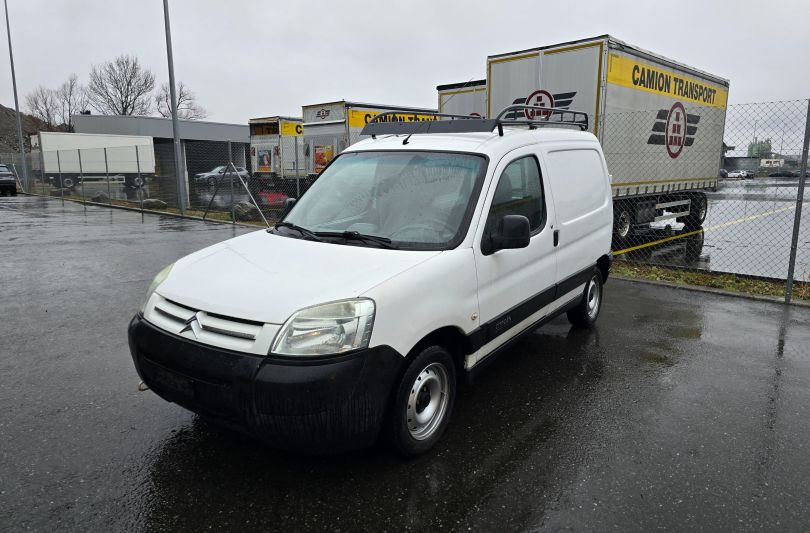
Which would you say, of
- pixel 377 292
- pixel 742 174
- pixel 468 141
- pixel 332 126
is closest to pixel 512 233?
pixel 468 141

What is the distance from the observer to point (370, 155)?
13.9ft

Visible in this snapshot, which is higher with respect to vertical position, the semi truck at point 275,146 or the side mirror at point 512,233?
the semi truck at point 275,146

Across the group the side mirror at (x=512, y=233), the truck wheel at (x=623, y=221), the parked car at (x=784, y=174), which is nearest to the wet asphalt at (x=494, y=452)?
the side mirror at (x=512, y=233)

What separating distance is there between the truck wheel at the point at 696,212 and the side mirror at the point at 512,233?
12.5m

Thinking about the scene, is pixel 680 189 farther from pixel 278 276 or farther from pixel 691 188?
pixel 278 276

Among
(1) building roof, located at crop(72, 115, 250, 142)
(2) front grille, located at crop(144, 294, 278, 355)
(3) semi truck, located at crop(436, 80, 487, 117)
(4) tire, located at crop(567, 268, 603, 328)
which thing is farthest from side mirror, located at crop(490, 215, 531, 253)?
(1) building roof, located at crop(72, 115, 250, 142)

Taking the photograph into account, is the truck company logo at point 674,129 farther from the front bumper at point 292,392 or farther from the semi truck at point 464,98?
the front bumper at point 292,392

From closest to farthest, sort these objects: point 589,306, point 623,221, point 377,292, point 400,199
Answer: point 377,292
point 400,199
point 589,306
point 623,221

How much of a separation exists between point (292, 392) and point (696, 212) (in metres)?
14.4

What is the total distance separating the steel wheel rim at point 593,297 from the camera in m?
5.53

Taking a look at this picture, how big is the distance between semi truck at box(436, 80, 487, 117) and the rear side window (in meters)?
8.53

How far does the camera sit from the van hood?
2.75 meters

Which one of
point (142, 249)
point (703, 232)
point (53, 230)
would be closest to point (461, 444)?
point (142, 249)

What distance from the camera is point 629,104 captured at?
10.0 meters
